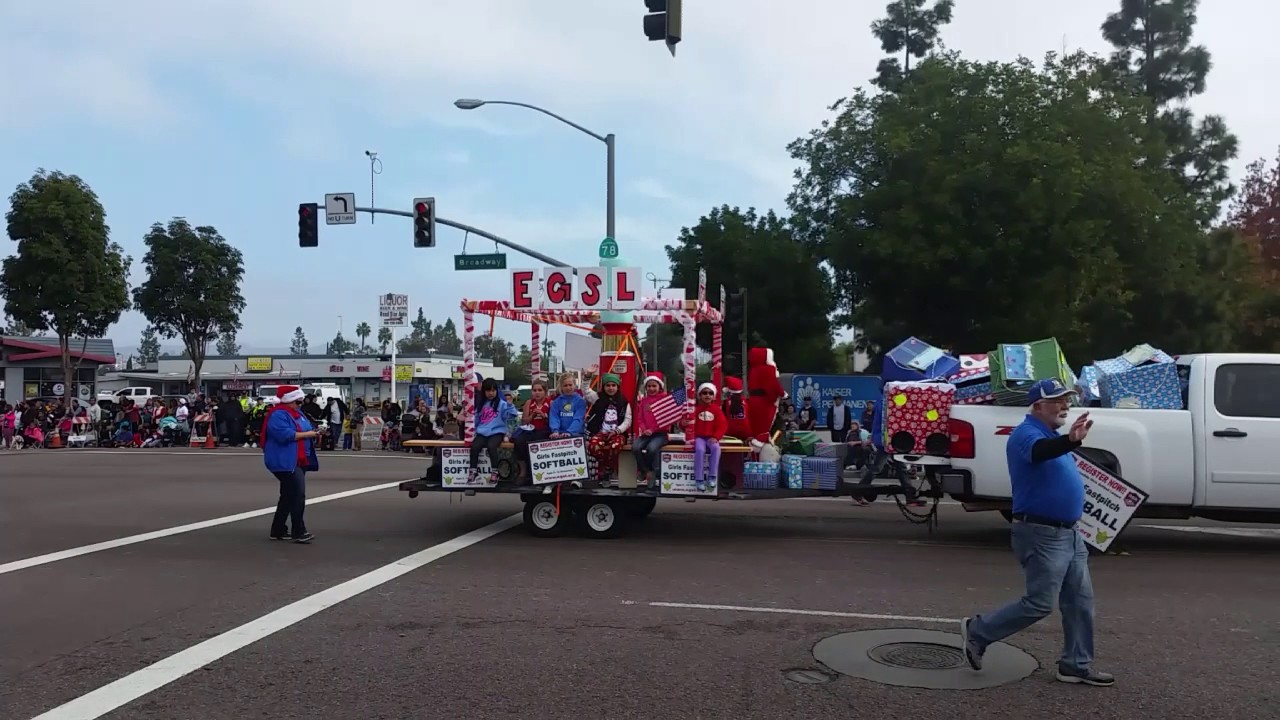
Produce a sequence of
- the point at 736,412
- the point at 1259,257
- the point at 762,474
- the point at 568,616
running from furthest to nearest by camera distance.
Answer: the point at 1259,257
the point at 736,412
the point at 762,474
the point at 568,616

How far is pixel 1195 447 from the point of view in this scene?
930 cm

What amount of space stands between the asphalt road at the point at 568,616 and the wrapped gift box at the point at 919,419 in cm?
102

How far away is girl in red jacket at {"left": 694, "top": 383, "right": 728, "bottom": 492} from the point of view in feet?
32.3

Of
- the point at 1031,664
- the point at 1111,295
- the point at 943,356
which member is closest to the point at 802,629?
the point at 1031,664

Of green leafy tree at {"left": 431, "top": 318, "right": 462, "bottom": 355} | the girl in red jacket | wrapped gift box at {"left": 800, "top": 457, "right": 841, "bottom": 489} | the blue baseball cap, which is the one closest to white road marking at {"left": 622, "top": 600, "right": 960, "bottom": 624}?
the blue baseball cap

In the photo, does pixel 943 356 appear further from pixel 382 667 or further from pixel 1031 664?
pixel 382 667

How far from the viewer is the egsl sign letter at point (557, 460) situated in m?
10.1

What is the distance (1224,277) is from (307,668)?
29.1 metres

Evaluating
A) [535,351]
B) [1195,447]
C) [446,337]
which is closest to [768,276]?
[535,351]

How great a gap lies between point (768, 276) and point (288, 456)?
26179mm

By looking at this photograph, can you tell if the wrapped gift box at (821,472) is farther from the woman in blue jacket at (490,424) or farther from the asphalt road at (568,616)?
the woman in blue jacket at (490,424)

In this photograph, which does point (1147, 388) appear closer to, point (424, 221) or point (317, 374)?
point (424, 221)

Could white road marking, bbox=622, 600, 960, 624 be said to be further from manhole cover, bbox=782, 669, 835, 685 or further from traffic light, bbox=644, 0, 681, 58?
traffic light, bbox=644, 0, 681, 58

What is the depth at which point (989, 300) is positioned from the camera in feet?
86.8
